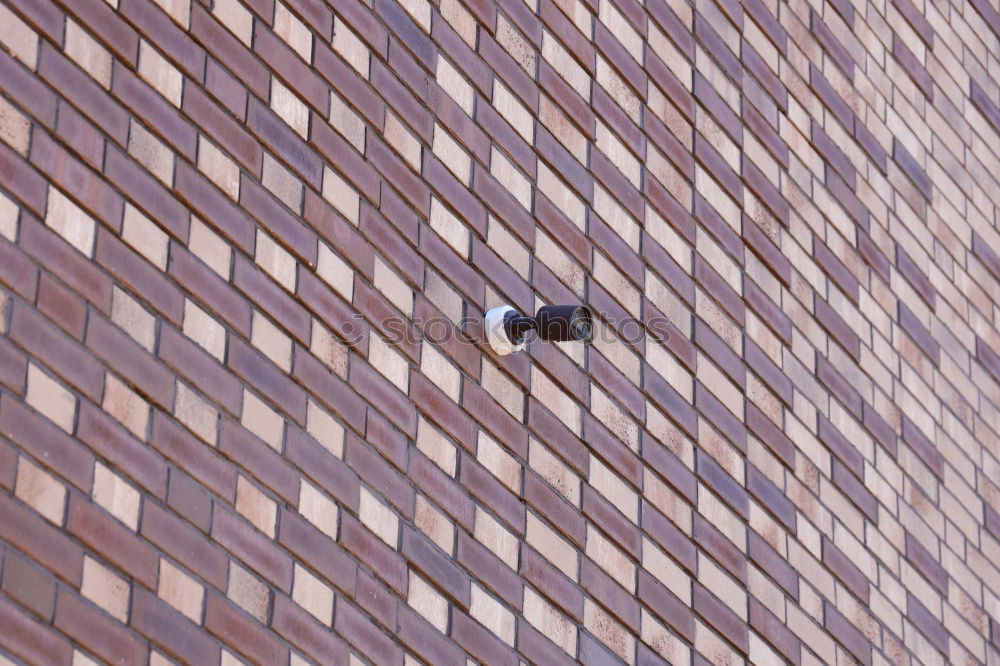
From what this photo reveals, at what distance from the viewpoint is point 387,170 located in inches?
169

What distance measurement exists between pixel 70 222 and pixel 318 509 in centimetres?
85

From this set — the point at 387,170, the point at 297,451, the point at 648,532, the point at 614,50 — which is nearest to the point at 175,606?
the point at 297,451

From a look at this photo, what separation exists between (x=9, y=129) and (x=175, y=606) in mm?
954

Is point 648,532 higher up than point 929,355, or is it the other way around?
point 929,355

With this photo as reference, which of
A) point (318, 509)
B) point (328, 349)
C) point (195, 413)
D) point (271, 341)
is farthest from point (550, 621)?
point (195, 413)

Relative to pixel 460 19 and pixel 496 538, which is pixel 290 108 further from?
pixel 496 538

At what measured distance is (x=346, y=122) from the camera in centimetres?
421

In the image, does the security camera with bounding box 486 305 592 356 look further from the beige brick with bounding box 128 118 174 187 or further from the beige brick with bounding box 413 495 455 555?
the beige brick with bounding box 128 118 174 187

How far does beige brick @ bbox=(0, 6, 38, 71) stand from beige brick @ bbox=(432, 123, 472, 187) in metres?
1.25

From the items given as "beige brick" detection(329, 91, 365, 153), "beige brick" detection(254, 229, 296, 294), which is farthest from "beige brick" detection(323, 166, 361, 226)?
"beige brick" detection(254, 229, 296, 294)

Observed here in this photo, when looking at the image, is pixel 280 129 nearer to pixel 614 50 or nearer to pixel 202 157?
pixel 202 157

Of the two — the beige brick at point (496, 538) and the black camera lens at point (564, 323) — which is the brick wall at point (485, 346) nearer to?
the beige brick at point (496, 538)

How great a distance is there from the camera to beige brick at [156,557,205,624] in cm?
342

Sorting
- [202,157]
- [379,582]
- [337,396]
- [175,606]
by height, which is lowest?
[175,606]
